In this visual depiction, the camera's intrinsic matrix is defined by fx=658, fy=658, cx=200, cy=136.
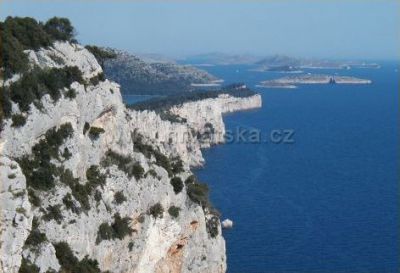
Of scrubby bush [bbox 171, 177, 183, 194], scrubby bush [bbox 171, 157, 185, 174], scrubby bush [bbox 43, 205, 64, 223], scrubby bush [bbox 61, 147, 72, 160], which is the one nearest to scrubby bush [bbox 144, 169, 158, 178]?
scrubby bush [bbox 171, 177, 183, 194]

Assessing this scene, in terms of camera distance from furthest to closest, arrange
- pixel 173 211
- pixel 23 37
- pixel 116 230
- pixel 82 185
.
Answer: pixel 173 211 → pixel 23 37 → pixel 116 230 → pixel 82 185

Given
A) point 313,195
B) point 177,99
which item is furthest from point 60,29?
point 177,99

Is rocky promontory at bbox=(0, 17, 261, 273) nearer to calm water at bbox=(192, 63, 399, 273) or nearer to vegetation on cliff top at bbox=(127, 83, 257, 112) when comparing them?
calm water at bbox=(192, 63, 399, 273)

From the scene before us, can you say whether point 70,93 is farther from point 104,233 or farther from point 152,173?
point 104,233

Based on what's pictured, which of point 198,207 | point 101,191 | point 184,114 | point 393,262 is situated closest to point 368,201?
point 393,262

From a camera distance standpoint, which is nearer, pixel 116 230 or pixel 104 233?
pixel 104 233

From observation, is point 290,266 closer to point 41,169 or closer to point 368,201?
point 368,201

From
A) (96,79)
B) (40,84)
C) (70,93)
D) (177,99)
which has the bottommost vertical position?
(177,99)
